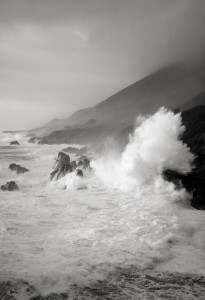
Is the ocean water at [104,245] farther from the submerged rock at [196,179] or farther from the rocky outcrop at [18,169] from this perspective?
the rocky outcrop at [18,169]

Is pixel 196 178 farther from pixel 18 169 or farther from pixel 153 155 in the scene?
pixel 18 169

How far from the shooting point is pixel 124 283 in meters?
6.66

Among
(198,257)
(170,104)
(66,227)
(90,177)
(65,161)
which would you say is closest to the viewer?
(198,257)

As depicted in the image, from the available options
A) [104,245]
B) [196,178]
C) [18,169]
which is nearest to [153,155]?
[196,178]

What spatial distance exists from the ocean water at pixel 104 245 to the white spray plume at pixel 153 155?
696 mm

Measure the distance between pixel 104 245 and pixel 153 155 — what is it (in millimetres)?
8417

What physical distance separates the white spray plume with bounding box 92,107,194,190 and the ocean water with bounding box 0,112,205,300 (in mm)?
696

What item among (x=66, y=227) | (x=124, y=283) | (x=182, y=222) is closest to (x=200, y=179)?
(x=182, y=222)

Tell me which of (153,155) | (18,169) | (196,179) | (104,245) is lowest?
(104,245)

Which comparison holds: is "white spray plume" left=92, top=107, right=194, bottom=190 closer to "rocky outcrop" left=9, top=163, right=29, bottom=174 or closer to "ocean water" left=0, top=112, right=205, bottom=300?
"ocean water" left=0, top=112, right=205, bottom=300

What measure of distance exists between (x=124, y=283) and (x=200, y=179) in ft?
27.5

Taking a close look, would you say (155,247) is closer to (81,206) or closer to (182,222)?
(182,222)

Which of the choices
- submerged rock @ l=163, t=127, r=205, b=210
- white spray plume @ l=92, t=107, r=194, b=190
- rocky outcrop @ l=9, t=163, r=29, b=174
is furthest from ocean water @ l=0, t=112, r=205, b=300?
rocky outcrop @ l=9, t=163, r=29, b=174

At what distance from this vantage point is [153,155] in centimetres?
1600
